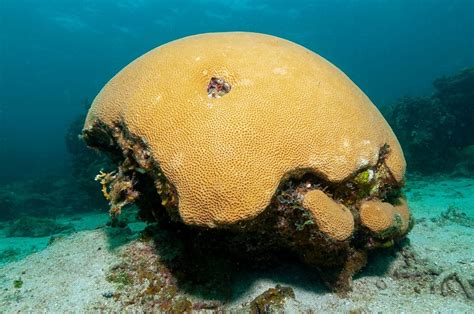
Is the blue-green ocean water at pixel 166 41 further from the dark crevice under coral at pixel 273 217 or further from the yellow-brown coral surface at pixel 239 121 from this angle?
the yellow-brown coral surface at pixel 239 121

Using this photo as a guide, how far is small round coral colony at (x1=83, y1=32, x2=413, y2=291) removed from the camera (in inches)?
109

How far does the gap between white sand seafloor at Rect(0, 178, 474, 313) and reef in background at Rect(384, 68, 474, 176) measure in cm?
824

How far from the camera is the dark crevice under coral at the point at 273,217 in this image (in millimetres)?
3004

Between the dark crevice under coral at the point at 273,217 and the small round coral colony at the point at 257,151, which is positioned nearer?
the small round coral colony at the point at 257,151

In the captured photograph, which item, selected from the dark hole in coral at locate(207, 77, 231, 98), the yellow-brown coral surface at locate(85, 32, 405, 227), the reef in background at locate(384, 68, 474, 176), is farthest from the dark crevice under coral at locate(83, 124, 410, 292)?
the reef in background at locate(384, 68, 474, 176)

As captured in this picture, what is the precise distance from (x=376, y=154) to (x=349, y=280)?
1479 millimetres

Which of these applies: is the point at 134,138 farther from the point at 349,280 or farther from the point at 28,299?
the point at 349,280

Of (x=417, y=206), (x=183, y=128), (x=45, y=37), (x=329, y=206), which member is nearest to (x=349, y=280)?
(x=329, y=206)

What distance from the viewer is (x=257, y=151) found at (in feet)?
9.39

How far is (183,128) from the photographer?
303 cm

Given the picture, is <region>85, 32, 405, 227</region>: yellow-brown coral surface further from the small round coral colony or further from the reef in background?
the reef in background

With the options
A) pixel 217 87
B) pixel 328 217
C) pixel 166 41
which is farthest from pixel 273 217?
pixel 166 41

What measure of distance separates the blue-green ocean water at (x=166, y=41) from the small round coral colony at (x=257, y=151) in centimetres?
191

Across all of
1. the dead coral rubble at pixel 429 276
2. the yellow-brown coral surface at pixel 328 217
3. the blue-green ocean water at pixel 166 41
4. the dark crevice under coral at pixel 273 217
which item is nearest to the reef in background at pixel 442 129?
the blue-green ocean water at pixel 166 41
